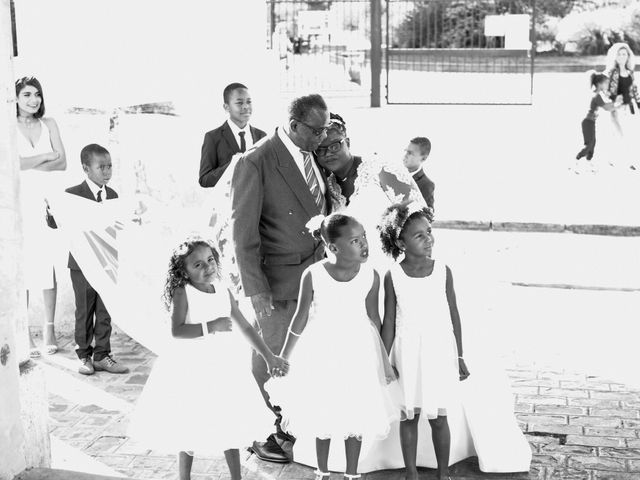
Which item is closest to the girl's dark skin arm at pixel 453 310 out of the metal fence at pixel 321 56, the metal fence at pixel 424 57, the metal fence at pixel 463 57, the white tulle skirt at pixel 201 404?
the white tulle skirt at pixel 201 404

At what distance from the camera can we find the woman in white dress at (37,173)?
734 cm

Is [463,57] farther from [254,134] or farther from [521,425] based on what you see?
[521,425]

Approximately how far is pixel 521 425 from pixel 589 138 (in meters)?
9.79

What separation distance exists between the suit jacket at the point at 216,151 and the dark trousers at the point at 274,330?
2095 millimetres

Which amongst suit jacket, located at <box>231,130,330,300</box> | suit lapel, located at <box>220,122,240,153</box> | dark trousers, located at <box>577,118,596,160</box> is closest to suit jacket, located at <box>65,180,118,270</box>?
suit lapel, located at <box>220,122,240,153</box>

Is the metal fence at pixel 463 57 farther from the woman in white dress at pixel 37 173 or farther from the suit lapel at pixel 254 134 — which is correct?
the woman in white dress at pixel 37 173

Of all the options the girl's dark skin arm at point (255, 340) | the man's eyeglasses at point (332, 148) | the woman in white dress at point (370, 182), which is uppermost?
the man's eyeglasses at point (332, 148)

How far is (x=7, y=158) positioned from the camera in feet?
15.1

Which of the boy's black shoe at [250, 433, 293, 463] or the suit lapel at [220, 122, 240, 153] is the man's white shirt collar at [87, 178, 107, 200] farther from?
the boy's black shoe at [250, 433, 293, 463]

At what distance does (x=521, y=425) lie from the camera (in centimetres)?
594

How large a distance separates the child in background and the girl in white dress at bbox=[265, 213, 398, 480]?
34.7 ft

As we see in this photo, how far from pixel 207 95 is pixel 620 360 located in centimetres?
409

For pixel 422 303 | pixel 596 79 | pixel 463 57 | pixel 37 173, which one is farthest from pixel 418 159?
pixel 463 57

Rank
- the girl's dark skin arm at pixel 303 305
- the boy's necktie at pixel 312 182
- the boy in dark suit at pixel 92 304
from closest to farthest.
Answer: the girl's dark skin arm at pixel 303 305 < the boy's necktie at pixel 312 182 < the boy in dark suit at pixel 92 304
